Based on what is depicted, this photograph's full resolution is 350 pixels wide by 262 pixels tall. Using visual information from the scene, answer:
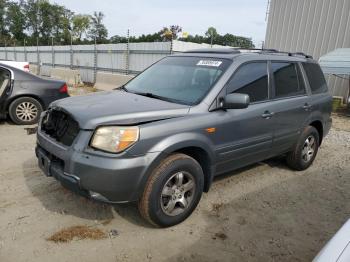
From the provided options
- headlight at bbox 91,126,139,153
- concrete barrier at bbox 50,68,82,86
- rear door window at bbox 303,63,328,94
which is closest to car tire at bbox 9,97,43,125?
headlight at bbox 91,126,139,153

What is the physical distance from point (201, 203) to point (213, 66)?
1672mm

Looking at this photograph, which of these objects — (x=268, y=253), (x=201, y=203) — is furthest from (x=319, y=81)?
(x=268, y=253)

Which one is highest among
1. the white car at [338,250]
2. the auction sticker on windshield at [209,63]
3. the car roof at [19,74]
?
the auction sticker on windshield at [209,63]

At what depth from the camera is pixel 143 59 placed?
14953 millimetres

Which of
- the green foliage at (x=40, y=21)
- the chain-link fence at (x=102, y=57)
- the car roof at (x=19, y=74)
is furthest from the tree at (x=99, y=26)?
the car roof at (x=19, y=74)

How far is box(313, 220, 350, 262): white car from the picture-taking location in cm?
172

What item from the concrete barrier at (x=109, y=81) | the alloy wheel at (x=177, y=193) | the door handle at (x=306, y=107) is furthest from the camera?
the concrete barrier at (x=109, y=81)

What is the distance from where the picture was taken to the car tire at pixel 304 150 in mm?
5133

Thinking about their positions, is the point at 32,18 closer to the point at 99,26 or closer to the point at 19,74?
the point at 99,26

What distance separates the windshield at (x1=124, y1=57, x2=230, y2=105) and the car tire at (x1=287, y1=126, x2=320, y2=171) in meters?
2.03

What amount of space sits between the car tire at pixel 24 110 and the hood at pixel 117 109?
4.22 m

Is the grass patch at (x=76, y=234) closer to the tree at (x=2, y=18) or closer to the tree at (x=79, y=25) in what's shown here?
the tree at (x=79, y=25)

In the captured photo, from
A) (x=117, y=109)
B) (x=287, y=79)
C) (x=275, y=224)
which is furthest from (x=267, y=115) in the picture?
(x=117, y=109)

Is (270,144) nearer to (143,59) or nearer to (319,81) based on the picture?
(319,81)
